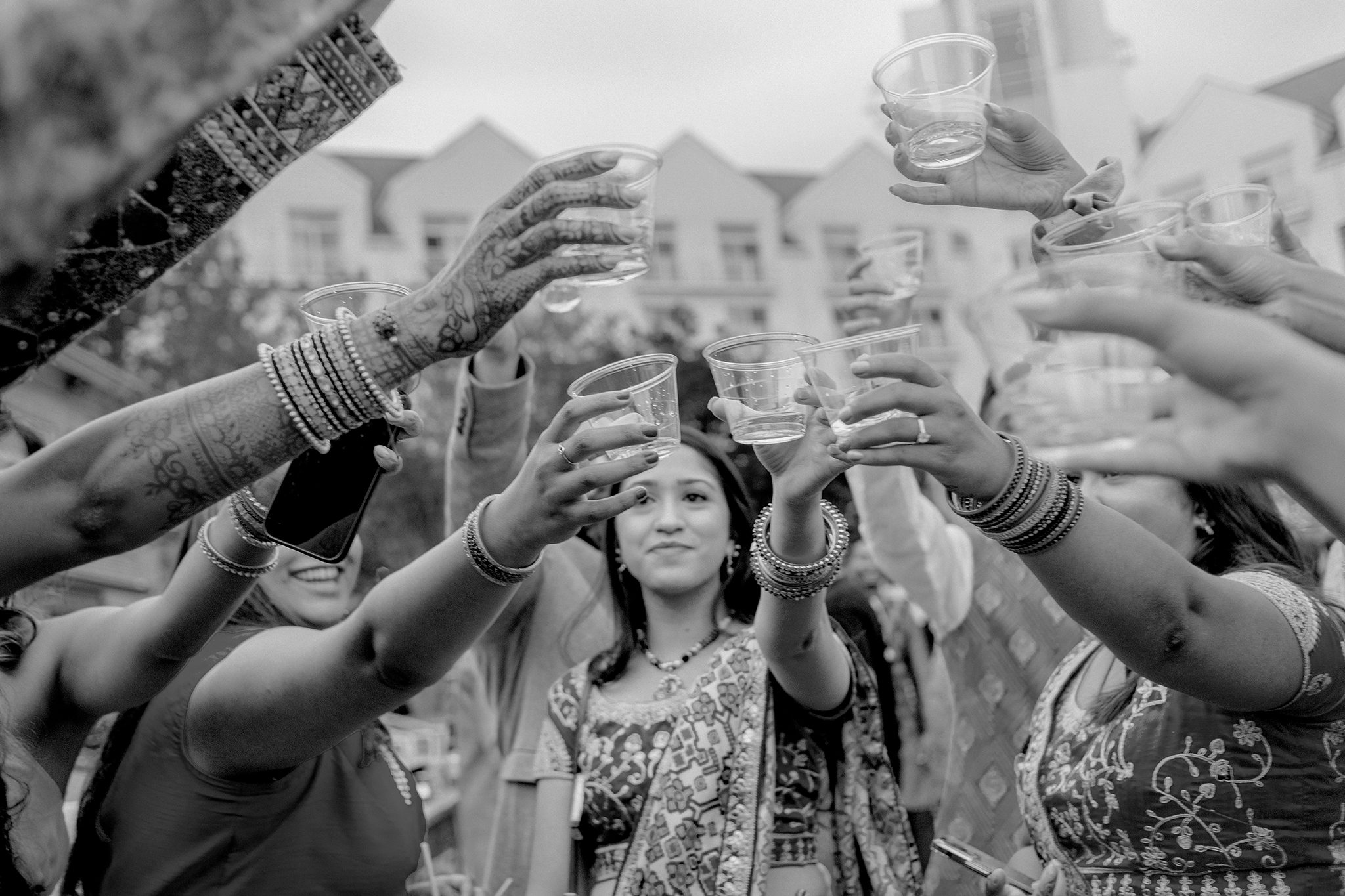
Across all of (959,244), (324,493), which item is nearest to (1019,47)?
(959,244)

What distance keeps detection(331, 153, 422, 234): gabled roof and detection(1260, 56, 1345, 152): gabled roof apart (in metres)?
23.0

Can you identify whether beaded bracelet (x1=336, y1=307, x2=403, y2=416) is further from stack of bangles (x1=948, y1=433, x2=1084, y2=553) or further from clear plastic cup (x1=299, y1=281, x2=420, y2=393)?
stack of bangles (x1=948, y1=433, x2=1084, y2=553)

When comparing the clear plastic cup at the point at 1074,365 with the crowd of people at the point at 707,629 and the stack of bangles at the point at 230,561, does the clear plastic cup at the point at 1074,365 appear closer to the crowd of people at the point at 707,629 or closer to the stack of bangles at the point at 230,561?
the crowd of people at the point at 707,629

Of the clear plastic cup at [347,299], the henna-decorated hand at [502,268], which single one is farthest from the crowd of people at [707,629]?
the clear plastic cup at [347,299]

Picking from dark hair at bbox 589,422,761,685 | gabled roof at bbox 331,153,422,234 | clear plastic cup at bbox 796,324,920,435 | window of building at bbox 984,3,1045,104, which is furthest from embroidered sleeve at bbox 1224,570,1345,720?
window of building at bbox 984,3,1045,104

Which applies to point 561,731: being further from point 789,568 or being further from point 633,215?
point 633,215

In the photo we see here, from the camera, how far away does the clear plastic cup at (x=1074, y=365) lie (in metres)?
1.37

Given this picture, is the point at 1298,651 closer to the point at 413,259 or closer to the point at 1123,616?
the point at 1123,616

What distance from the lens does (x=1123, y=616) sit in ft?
6.05

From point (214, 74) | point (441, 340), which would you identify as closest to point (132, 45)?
point (214, 74)

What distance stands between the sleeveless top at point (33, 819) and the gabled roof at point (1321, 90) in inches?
1200

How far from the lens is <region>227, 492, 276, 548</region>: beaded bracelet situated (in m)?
2.22

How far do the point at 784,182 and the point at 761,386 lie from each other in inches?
1373

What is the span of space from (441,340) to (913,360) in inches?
27.6
